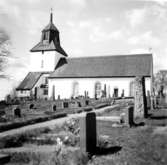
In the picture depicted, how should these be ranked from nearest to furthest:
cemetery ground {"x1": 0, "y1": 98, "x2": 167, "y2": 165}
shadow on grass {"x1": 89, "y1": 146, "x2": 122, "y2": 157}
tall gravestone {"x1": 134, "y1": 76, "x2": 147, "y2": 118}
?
cemetery ground {"x1": 0, "y1": 98, "x2": 167, "y2": 165} < shadow on grass {"x1": 89, "y1": 146, "x2": 122, "y2": 157} < tall gravestone {"x1": 134, "y1": 76, "x2": 147, "y2": 118}

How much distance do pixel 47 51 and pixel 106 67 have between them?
40.9 feet

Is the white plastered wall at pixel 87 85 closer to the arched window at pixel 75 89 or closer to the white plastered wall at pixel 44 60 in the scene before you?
the arched window at pixel 75 89

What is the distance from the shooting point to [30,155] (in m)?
5.73

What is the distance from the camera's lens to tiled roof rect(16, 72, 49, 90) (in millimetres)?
42344

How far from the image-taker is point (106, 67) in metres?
40.7

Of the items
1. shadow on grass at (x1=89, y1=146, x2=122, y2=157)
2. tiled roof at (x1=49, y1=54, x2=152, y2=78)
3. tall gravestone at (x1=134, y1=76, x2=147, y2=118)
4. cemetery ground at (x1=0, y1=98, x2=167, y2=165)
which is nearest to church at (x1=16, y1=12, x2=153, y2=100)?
tiled roof at (x1=49, y1=54, x2=152, y2=78)

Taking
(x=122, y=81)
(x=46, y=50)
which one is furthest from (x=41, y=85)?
(x=122, y=81)

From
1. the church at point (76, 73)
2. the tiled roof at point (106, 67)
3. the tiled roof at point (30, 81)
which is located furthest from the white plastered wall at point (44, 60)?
the tiled roof at point (106, 67)

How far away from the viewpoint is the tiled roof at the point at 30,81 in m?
42.3

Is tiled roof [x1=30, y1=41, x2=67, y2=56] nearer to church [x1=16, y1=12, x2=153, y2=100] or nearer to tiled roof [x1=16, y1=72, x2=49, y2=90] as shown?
church [x1=16, y1=12, x2=153, y2=100]

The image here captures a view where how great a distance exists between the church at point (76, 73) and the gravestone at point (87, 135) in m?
30.6

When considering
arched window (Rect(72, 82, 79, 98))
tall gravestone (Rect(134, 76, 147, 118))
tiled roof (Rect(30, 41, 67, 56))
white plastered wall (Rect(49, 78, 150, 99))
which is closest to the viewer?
tall gravestone (Rect(134, 76, 147, 118))

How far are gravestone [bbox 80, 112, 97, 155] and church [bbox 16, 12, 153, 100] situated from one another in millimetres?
30555

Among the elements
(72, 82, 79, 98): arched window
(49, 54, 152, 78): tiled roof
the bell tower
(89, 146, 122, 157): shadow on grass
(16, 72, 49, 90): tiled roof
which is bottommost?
(89, 146, 122, 157): shadow on grass
